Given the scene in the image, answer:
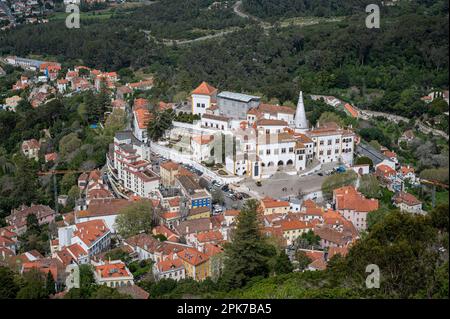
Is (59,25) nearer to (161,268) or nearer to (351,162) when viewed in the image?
(351,162)

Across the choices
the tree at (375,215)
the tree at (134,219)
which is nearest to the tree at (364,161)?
the tree at (375,215)

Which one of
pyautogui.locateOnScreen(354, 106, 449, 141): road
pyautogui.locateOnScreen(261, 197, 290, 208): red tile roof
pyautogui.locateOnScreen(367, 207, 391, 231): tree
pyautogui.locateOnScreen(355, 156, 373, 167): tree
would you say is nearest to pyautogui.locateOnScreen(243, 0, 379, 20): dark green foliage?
pyautogui.locateOnScreen(354, 106, 449, 141): road

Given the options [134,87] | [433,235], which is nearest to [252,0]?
[134,87]

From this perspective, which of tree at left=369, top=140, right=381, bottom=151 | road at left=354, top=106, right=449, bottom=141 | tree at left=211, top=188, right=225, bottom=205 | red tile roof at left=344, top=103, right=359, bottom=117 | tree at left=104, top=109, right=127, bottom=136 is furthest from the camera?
red tile roof at left=344, top=103, right=359, bottom=117

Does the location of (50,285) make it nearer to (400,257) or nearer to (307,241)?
(307,241)

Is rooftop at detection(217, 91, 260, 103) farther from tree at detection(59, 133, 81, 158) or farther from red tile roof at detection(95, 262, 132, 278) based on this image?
red tile roof at detection(95, 262, 132, 278)
